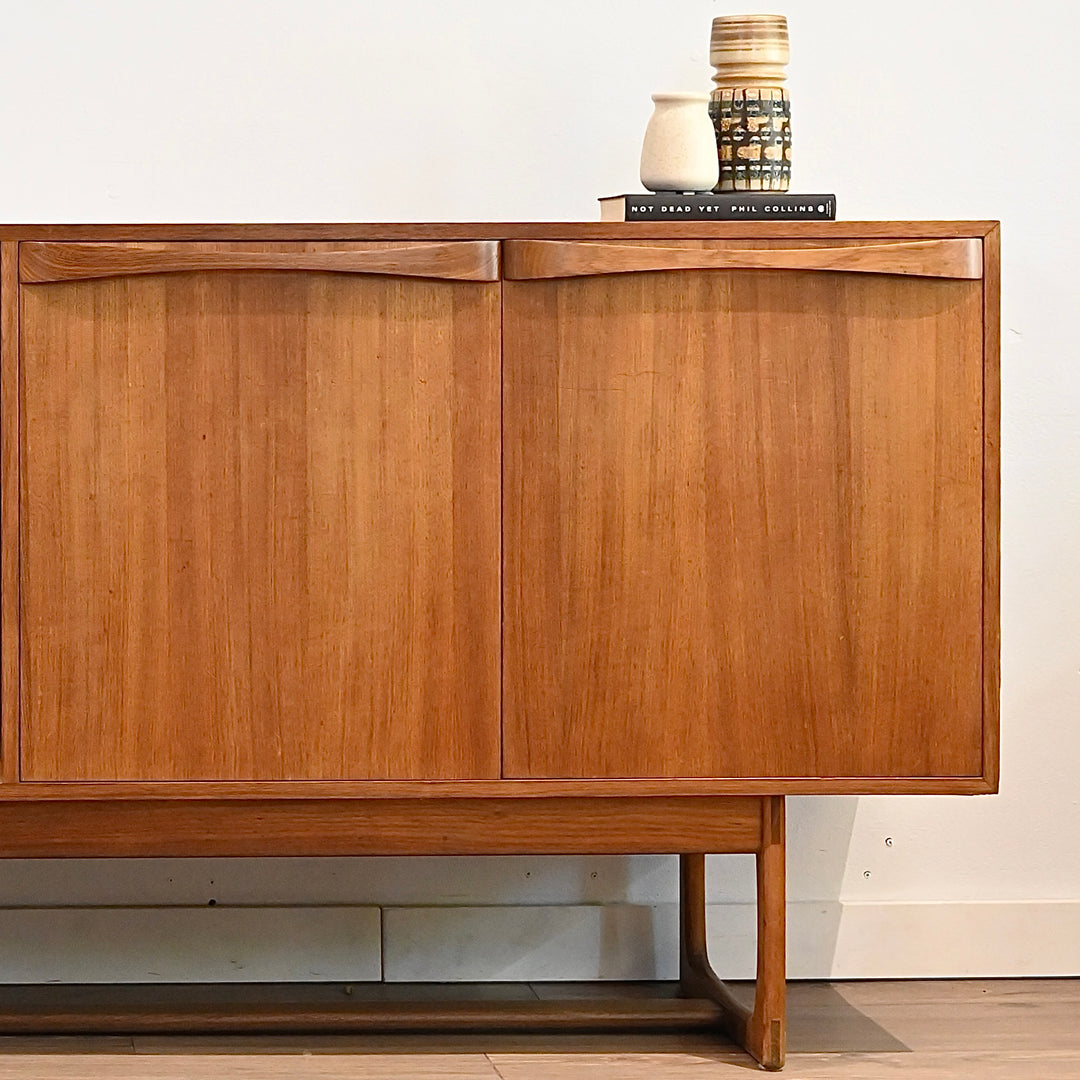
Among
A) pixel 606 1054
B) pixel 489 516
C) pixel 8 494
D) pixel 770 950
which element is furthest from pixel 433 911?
pixel 8 494

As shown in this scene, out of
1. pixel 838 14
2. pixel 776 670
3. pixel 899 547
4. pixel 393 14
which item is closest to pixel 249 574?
pixel 776 670

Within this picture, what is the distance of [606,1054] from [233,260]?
37.2 inches

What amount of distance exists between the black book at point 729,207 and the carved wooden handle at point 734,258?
3.0 inches

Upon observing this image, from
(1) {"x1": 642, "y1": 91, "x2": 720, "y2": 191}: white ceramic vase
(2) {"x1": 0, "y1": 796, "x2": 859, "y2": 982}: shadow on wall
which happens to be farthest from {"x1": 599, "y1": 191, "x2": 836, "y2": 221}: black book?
(2) {"x1": 0, "y1": 796, "x2": 859, "y2": 982}: shadow on wall

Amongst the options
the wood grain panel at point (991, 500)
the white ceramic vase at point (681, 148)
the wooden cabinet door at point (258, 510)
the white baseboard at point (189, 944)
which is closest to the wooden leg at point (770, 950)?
the wood grain panel at point (991, 500)

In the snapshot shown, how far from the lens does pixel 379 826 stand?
5.69 feet

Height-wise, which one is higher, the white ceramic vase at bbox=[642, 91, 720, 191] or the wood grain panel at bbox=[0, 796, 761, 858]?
the white ceramic vase at bbox=[642, 91, 720, 191]

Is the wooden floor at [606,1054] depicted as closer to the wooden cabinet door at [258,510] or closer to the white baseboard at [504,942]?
the white baseboard at [504,942]

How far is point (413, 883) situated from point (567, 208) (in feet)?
2.96

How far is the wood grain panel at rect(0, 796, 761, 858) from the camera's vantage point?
5.65 feet

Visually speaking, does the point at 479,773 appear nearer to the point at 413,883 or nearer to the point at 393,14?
the point at 413,883

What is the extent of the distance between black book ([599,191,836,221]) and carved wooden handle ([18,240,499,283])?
0.67ft

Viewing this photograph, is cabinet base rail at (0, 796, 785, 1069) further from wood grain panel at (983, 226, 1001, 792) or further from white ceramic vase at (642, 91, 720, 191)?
white ceramic vase at (642, 91, 720, 191)

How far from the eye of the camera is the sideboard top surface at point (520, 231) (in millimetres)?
1654
